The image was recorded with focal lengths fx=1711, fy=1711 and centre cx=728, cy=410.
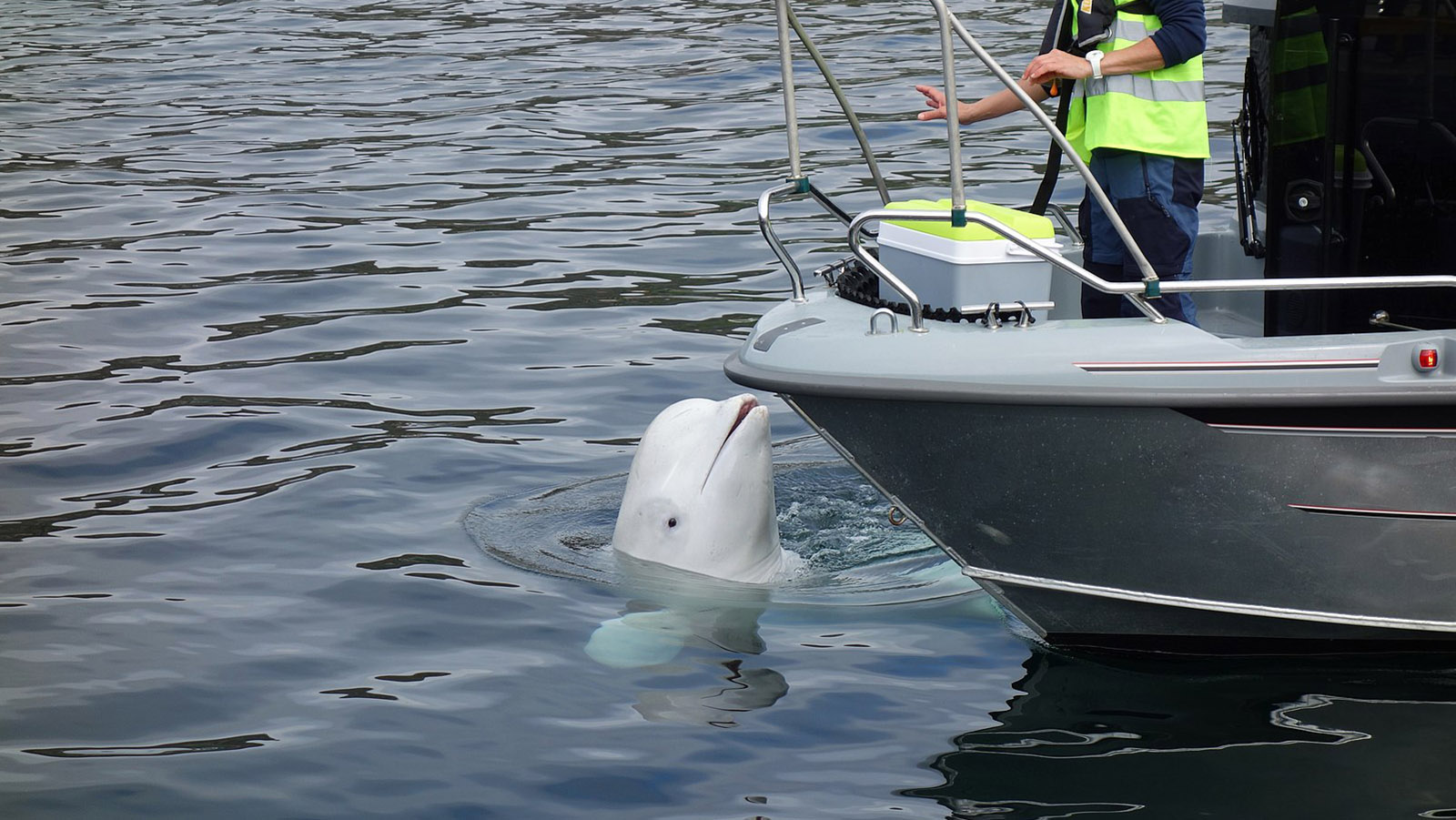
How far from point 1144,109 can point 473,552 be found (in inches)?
104

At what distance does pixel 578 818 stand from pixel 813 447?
10.1ft

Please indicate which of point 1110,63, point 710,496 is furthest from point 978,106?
point 710,496

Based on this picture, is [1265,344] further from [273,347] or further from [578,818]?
[273,347]

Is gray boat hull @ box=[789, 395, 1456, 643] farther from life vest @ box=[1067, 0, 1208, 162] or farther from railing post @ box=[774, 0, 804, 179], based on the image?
life vest @ box=[1067, 0, 1208, 162]

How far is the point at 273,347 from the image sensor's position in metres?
8.33

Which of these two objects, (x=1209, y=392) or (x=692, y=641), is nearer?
(x=1209, y=392)

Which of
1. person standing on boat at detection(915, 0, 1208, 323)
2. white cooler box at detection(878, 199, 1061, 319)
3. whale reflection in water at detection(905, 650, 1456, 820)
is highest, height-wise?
person standing on boat at detection(915, 0, 1208, 323)

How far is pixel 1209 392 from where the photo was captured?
4160mm

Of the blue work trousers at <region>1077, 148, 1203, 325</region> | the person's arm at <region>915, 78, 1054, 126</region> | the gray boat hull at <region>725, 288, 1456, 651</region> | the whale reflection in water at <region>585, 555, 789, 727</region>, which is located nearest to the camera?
the gray boat hull at <region>725, 288, 1456, 651</region>

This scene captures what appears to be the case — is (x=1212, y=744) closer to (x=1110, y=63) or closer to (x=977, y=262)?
(x=977, y=262)

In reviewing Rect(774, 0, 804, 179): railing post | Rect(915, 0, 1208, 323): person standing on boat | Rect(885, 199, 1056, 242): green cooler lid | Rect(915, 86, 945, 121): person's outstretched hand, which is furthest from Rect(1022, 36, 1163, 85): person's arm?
Rect(774, 0, 804, 179): railing post

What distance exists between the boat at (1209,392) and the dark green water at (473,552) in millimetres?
291

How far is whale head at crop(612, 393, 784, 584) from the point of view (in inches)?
217

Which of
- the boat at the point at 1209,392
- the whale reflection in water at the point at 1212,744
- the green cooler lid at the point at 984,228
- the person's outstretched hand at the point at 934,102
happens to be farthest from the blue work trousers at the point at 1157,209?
the whale reflection in water at the point at 1212,744
